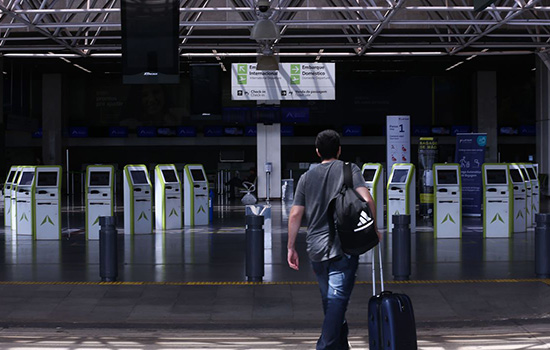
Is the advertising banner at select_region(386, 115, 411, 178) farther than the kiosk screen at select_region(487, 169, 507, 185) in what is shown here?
Yes

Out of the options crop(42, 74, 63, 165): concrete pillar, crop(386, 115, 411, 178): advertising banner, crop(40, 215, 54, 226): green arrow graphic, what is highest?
crop(42, 74, 63, 165): concrete pillar

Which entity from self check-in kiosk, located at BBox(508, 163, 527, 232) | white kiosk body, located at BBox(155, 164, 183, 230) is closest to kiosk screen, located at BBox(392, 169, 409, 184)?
self check-in kiosk, located at BBox(508, 163, 527, 232)

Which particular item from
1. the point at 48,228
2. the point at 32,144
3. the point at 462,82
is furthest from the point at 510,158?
the point at 48,228

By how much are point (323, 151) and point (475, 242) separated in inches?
350

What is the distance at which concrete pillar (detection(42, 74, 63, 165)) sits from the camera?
37562 mm

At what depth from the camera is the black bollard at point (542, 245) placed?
8781 millimetres

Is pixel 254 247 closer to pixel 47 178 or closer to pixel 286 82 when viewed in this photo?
pixel 47 178

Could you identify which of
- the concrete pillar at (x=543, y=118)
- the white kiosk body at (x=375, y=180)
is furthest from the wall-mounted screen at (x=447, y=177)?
the concrete pillar at (x=543, y=118)

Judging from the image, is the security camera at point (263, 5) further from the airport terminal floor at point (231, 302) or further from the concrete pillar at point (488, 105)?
the concrete pillar at point (488, 105)

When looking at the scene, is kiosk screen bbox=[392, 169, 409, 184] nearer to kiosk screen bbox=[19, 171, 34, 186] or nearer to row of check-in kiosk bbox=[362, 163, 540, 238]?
row of check-in kiosk bbox=[362, 163, 540, 238]

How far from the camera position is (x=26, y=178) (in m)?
14.8

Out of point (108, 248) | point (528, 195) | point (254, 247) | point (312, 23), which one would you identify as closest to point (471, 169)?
point (528, 195)

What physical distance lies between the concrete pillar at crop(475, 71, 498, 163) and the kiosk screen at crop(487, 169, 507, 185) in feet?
76.8

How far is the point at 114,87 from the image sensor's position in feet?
129
